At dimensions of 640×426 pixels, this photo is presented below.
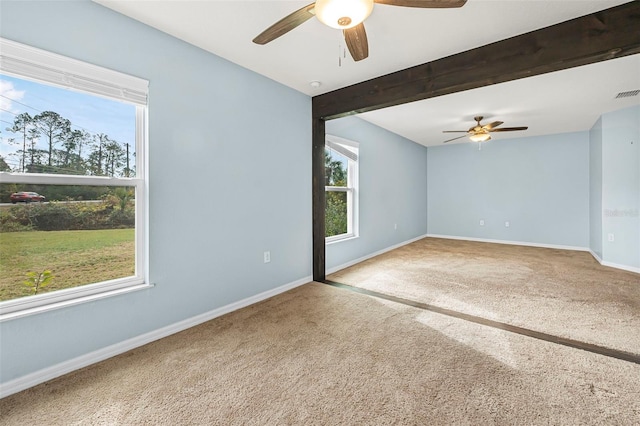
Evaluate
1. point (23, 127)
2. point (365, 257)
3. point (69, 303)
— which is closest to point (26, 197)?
point (23, 127)

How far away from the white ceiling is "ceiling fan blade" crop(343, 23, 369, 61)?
1.19 feet

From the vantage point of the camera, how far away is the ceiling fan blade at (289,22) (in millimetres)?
1522

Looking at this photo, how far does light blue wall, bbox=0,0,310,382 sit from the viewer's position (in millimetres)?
1749

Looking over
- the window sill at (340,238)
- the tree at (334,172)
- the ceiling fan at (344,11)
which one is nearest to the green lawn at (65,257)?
the ceiling fan at (344,11)

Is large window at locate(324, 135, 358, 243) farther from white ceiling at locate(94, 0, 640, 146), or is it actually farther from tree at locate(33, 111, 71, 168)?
tree at locate(33, 111, 71, 168)

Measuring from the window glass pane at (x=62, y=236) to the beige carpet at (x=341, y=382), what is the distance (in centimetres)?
63

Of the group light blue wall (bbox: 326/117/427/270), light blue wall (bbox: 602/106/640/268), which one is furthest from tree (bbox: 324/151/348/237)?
light blue wall (bbox: 602/106/640/268)

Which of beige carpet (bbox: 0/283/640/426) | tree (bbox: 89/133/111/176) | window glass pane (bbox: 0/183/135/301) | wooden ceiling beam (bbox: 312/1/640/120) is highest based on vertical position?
wooden ceiling beam (bbox: 312/1/640/120)

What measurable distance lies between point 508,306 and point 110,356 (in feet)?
11.6

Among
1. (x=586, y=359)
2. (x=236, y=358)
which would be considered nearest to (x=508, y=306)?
(x=586, y=359)

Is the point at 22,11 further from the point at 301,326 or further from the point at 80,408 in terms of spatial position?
the point at 301,326

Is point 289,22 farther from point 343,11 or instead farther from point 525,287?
point 525,287

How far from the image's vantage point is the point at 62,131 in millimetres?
1864

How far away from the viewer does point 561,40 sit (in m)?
2.08
